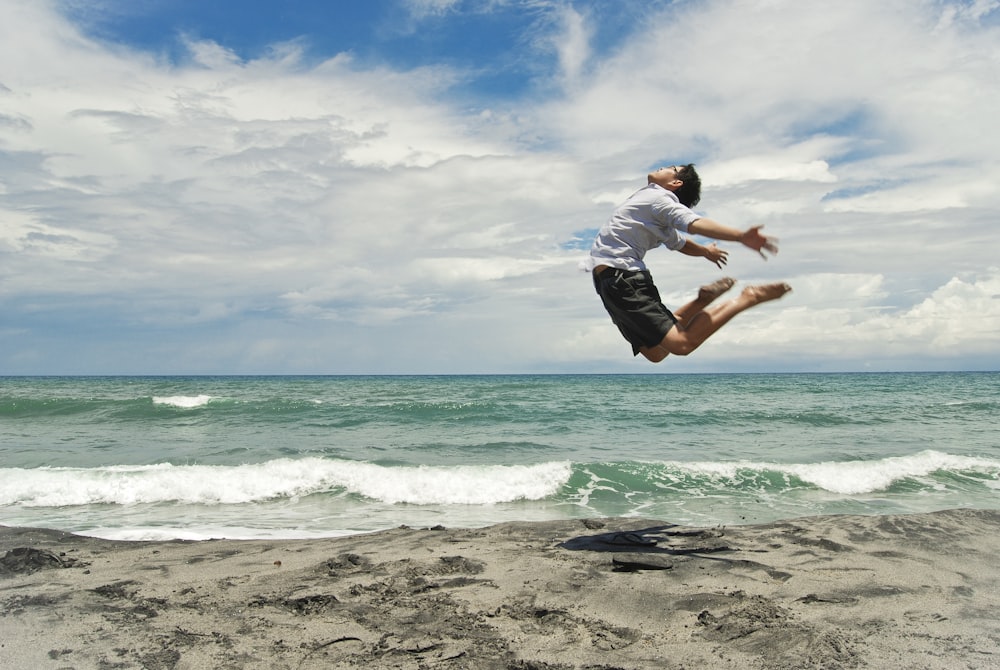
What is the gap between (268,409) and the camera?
23.7 meters

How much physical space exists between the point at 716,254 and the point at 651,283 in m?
0.48

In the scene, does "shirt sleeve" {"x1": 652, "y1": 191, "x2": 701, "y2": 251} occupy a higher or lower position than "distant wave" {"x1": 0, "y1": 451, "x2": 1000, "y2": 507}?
higher

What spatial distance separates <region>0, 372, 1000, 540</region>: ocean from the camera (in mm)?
8516

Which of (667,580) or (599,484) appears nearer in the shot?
(667,580)

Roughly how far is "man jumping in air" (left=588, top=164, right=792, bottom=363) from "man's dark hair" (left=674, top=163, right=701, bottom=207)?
0.01 meters

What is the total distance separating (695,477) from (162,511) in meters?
7.51

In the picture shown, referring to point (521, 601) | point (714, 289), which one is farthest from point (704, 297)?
point (521, 601)

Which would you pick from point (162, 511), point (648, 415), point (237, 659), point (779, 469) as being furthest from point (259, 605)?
point (648, 415)

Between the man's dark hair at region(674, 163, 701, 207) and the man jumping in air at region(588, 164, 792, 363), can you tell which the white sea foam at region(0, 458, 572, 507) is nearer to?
the man jumping in air at region(588, 164, 792, 363)

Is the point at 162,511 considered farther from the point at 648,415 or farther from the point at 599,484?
the point at 648,415

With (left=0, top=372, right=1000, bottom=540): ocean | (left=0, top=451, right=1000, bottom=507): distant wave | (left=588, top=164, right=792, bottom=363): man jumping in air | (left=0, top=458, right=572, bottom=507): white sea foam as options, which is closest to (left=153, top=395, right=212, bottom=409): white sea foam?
(left=0, top=372, right=1000, bottom=540): ocean

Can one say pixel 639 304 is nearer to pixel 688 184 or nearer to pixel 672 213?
pixel 672 213

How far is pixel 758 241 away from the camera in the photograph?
4336mm

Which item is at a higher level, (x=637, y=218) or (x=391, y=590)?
(x=637, y=218)
